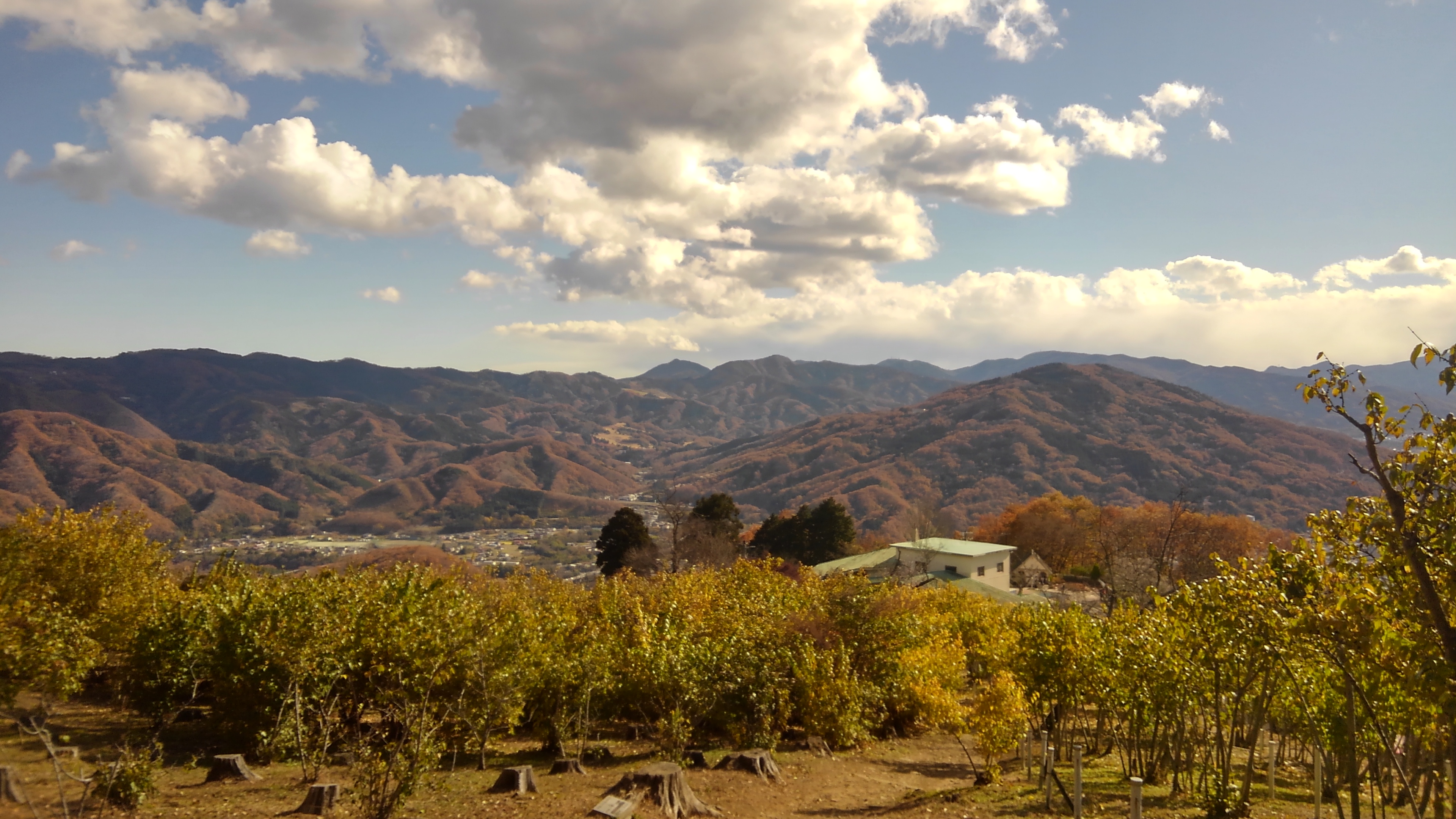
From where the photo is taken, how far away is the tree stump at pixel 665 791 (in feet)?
40.2

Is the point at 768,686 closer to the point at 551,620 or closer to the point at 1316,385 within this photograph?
the point at 551,620

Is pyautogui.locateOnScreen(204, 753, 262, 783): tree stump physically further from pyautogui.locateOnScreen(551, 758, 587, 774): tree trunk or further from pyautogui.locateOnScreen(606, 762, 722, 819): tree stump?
pyautogui.locateOnScreen(606, 762, 722, 819): tree stump

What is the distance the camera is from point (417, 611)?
14953 millimetres

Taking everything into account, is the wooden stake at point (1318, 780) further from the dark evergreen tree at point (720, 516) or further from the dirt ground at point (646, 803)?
the dark evergreen tree at point (720, 516)

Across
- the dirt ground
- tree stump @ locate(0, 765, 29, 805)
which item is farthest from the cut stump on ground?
tree stump @ locate(0, 765, 29, 805)

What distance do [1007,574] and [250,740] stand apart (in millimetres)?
55970

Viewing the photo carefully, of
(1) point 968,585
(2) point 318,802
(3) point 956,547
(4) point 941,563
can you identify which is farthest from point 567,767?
(3) point 956,547

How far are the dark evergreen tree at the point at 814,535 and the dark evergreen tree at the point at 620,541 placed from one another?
12.8 m

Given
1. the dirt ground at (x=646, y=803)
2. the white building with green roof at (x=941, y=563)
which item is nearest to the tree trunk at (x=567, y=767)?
the dirt ground at (x=646, y=803)

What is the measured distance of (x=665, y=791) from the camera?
40.5 feet

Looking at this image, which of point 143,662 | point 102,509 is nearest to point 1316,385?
point 143,662

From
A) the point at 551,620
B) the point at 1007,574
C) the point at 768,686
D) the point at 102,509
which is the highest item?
the point at 102,509

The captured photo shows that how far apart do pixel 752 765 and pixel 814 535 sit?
51.0 m

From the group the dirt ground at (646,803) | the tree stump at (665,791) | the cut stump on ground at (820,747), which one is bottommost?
the cut stump on ground at (820,747)
